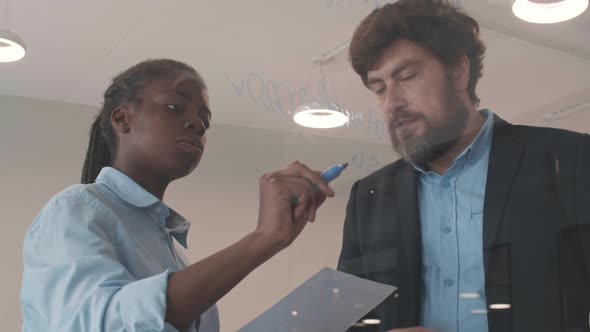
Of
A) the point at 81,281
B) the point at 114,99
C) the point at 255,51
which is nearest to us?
the point at 81,281

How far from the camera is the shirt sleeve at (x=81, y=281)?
0.37m

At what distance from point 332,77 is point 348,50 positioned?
45 millimetres

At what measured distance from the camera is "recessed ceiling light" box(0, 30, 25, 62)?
115cm

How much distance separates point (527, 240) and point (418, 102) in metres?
0.13

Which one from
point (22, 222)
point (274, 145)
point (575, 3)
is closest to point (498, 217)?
point (575, 3)

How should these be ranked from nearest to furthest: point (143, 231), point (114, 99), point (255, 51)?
point (143, 231)
point (114, 99)
point (255, 51)

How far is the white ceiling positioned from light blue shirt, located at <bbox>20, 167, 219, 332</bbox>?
0.17m

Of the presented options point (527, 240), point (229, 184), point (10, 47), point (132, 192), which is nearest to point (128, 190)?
point (132, 192)

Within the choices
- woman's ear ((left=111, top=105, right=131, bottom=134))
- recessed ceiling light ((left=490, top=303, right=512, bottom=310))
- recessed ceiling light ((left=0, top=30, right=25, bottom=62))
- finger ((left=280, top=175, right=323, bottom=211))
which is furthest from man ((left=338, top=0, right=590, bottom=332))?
recessed ceiling light ((left=0, top=30, right=25, bottom=62))

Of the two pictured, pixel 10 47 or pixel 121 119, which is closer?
pixel 121 119

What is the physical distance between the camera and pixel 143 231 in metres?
0.52

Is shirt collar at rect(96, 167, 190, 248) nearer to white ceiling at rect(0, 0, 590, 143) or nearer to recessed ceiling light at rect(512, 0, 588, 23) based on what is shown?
white ceiling at rect(0, 0, 590, 143)

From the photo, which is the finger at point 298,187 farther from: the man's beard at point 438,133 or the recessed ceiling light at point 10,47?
the recessed ceiling light at point 10,47

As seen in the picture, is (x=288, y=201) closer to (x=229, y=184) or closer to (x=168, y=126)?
(x=168, y=126)
